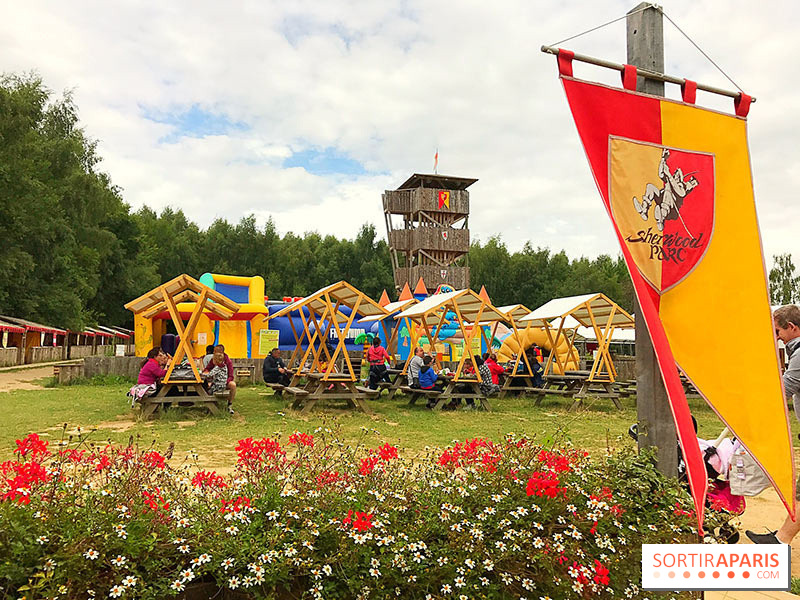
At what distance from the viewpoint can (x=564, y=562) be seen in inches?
114

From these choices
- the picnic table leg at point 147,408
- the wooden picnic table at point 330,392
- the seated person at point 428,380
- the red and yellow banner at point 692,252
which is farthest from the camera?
the seated person at point 428,380

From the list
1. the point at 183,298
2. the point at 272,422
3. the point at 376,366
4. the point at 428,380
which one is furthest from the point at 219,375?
the point at 376,366

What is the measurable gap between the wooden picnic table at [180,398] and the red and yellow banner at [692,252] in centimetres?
878

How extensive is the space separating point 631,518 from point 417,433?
6.35m

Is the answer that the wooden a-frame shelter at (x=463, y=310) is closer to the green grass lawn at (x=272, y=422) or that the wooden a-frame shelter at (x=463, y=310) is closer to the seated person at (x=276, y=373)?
the green grass lawn at (x=272, y=422)

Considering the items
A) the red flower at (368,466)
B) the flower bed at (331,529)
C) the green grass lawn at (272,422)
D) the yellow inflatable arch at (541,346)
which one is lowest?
the green grass lawn at (272,422)

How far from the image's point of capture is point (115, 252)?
43.5 m

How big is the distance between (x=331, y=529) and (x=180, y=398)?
8.34 m

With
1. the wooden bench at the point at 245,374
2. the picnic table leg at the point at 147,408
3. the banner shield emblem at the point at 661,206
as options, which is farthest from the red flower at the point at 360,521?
the wooden bench at the point at 245,374

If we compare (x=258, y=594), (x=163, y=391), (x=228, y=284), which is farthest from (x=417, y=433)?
(x=228, y=284)

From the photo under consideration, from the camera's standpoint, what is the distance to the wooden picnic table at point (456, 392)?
1276 cm

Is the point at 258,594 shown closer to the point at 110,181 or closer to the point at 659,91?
the point at 659,91

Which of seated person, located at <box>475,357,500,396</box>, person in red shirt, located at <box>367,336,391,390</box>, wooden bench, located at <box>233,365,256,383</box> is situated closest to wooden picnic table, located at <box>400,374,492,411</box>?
seated person, located at <box>475,357,500,396</box>

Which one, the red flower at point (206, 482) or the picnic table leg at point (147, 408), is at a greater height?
the red flower at point (206, 482)
